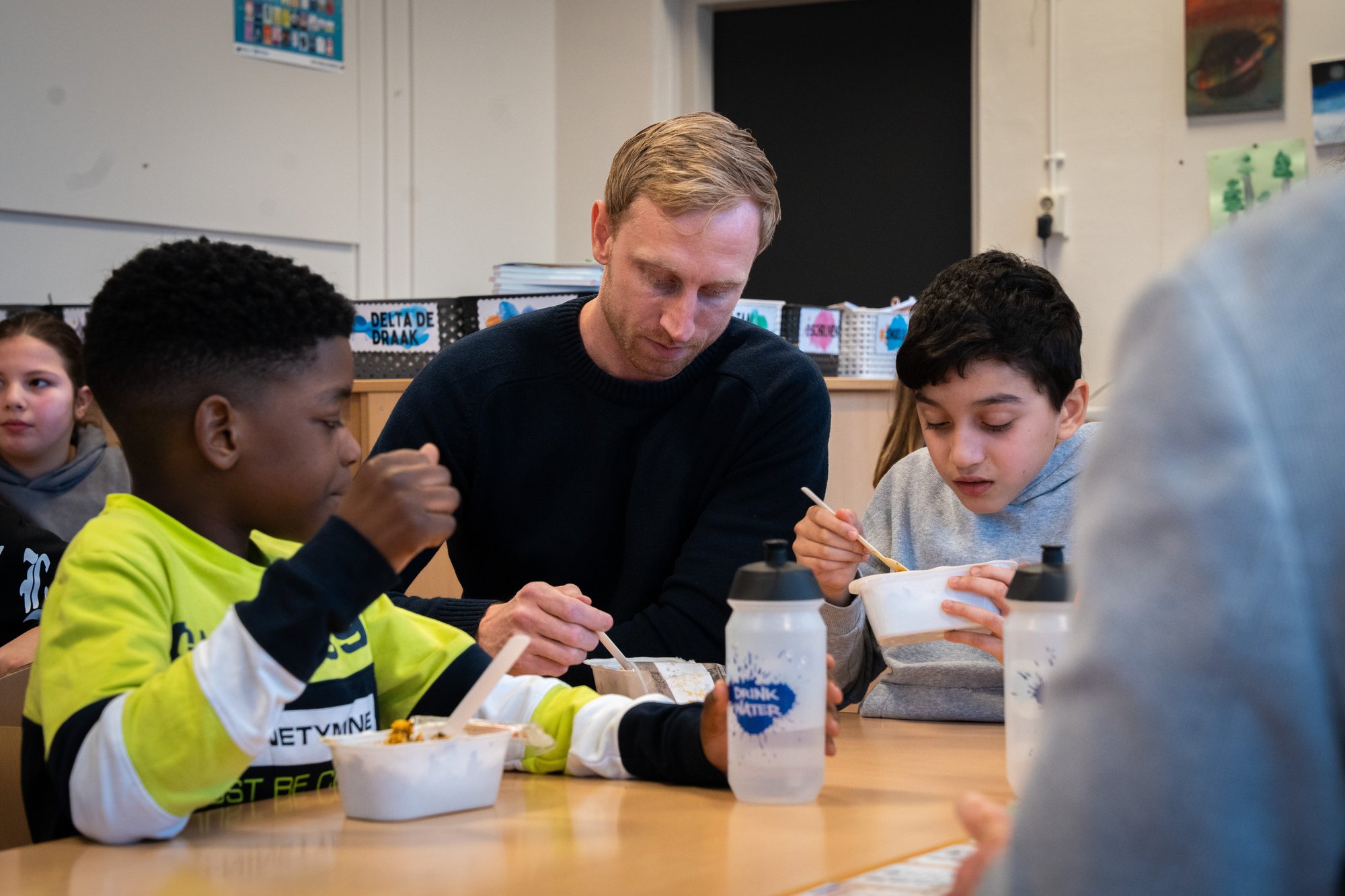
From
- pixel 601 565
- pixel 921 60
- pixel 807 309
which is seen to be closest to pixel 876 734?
pixel 601 565

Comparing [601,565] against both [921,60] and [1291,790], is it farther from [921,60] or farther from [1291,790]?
[921,60]

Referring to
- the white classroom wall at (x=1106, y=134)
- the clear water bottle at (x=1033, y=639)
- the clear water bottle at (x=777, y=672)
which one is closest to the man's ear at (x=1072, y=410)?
the clear water bottle at (x=1033, y=639)

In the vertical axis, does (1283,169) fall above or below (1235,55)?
below

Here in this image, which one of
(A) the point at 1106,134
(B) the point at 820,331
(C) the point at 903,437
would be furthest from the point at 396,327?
(A) the point at 1106,134

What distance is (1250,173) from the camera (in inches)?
146

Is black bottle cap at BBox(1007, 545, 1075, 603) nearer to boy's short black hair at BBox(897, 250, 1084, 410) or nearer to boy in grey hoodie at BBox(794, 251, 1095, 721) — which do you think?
boy in grey hoodie at BBox(794, 251, 1095, 721)

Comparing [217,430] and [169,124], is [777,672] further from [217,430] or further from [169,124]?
[169,124]

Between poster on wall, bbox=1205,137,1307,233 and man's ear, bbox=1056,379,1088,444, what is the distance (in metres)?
2.28

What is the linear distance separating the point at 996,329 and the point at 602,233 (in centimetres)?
59

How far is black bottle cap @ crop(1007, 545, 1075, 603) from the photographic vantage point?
980 mm

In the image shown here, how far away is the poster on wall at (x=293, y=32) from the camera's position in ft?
12.3

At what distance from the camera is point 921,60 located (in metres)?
4.27

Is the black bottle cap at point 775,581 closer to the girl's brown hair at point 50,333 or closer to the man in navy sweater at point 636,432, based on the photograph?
the man in navy sweater at point 636,432

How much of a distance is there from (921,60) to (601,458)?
2.91 m
